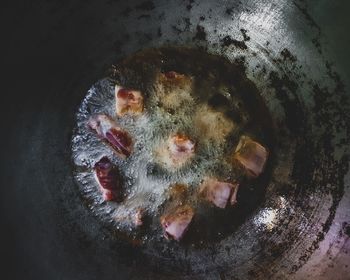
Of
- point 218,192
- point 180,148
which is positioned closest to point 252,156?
point 218,192

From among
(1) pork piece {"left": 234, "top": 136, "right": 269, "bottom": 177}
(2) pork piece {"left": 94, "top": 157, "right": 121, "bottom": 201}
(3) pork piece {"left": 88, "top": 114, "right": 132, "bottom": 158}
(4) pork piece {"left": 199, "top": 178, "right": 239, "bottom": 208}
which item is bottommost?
(2) pork piece {"left": 94, "top": 157, "right": 121, "bottom": 201}

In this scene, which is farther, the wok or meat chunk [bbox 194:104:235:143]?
meat chunk [bbox 194:104:235:143]

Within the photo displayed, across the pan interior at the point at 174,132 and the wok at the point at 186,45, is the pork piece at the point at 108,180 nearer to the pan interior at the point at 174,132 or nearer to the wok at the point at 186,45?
the pan interior at the point at 174,132

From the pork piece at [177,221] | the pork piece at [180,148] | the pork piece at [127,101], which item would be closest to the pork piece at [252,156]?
the pork piece at [180,148]

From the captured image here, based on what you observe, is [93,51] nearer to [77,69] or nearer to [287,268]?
[77,69]

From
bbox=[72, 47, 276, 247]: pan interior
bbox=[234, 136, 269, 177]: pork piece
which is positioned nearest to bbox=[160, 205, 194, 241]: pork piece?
bbox=[72, 47, 276, 247]: pan interior

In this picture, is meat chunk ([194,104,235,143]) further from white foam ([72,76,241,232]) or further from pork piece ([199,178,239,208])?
pork piece ([199,178,239,208])
